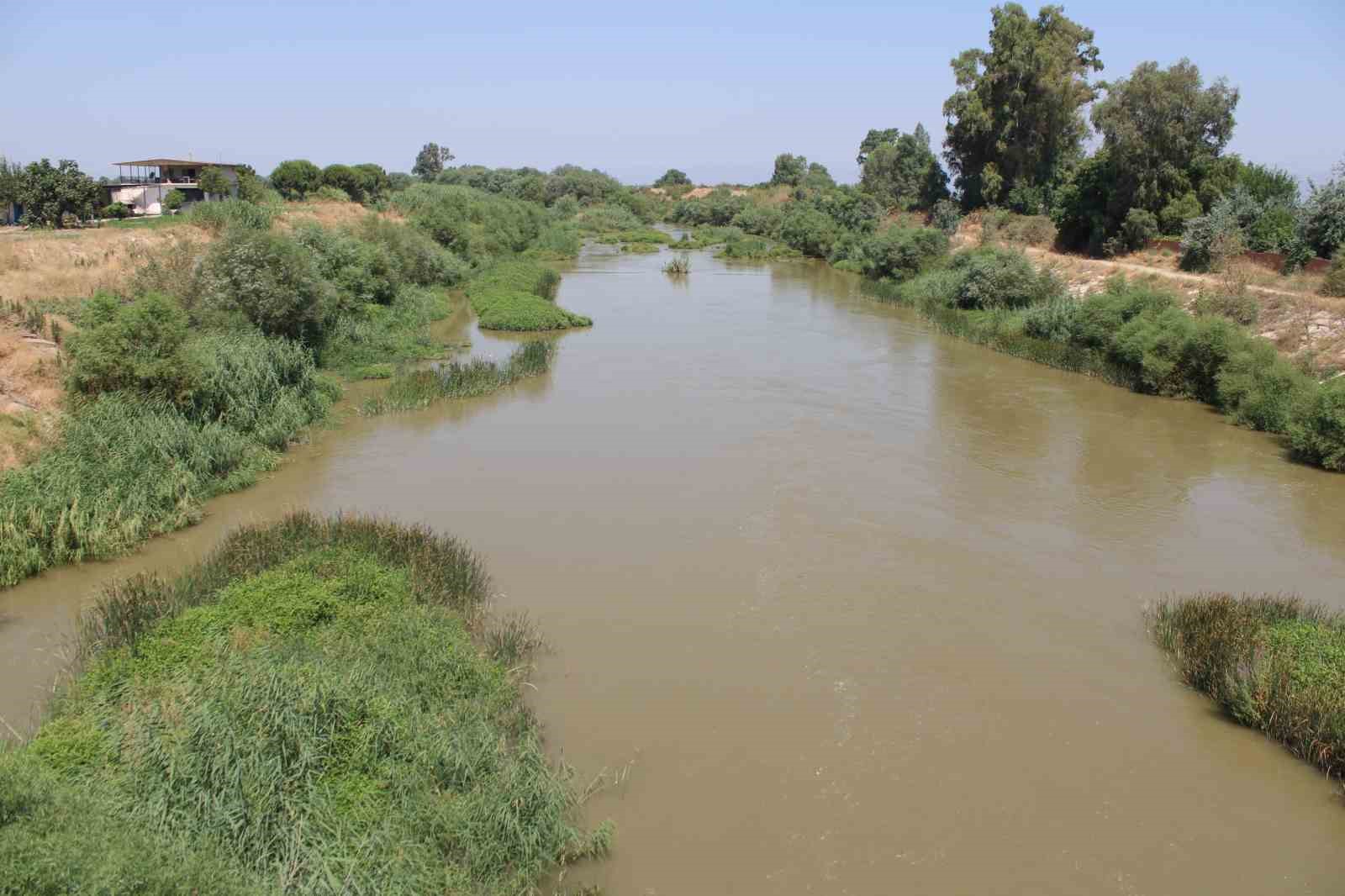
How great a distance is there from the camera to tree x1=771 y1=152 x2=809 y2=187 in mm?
96750

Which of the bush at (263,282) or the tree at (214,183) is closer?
the bush at (263,282)

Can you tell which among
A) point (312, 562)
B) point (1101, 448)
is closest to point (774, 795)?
point (312, 562)

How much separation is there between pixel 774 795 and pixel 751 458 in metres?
10.3

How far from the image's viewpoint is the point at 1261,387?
21.2 meters

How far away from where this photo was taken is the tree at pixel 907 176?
54.3 metres

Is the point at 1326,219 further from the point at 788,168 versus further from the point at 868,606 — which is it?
the point at 788,168

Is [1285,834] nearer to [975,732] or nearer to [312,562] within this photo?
[975,732]

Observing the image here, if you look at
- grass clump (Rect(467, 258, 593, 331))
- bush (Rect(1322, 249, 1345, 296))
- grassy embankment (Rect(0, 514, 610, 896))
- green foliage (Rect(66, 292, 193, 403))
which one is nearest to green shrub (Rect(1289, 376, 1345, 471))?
bush (Rect(1322, 249, 1345, 296))

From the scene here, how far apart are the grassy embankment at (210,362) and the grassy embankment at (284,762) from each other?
4044mm

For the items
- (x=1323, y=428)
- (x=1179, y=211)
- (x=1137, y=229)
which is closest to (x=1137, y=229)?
(x=1137, y=229)

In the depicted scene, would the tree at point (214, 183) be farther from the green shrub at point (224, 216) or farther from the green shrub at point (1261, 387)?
the green shrub at point (1261, 387)

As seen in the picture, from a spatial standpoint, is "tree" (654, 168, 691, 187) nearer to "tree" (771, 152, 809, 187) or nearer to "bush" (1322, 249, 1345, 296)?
"tree" (771, 152, 809, 187)

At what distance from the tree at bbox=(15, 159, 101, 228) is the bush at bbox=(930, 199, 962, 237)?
39876 millimetres

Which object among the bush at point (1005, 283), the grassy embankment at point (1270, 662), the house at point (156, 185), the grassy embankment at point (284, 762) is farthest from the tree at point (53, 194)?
the grassy embankment at point (1270, 662)
